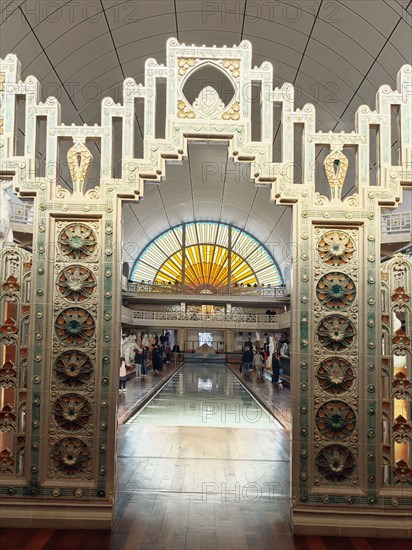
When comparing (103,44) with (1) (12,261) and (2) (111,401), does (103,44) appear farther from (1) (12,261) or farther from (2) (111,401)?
(2) (111,401)

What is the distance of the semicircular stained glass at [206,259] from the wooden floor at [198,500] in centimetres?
3010

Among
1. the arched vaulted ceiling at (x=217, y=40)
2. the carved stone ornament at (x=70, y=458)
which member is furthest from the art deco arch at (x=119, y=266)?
the arched vaulted ceiling at (x=217, y=40)

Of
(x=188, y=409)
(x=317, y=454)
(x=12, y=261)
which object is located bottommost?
(x=188, y=409)

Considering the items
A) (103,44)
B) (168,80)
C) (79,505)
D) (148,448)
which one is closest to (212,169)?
(103,44)

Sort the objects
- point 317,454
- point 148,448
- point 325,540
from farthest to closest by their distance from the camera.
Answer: point 148,448 < point 317,454 < point 325,540

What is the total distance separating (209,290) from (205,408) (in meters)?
26.3

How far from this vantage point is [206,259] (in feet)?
134

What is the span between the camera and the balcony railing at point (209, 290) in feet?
126

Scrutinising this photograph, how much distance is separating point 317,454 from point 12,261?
3889 millimetres

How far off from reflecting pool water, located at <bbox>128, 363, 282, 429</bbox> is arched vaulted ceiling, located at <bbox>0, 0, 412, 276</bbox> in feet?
19.0

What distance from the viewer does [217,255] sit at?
40906mm

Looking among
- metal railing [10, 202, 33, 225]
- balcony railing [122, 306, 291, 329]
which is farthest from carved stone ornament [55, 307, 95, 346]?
balcony railing [122, 306, 291, 329]

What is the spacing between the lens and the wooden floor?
511 cm

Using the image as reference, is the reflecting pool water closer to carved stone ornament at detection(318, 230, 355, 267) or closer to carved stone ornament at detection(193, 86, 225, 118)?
carved stone ornament at detection(318, 230, 355, 267)
